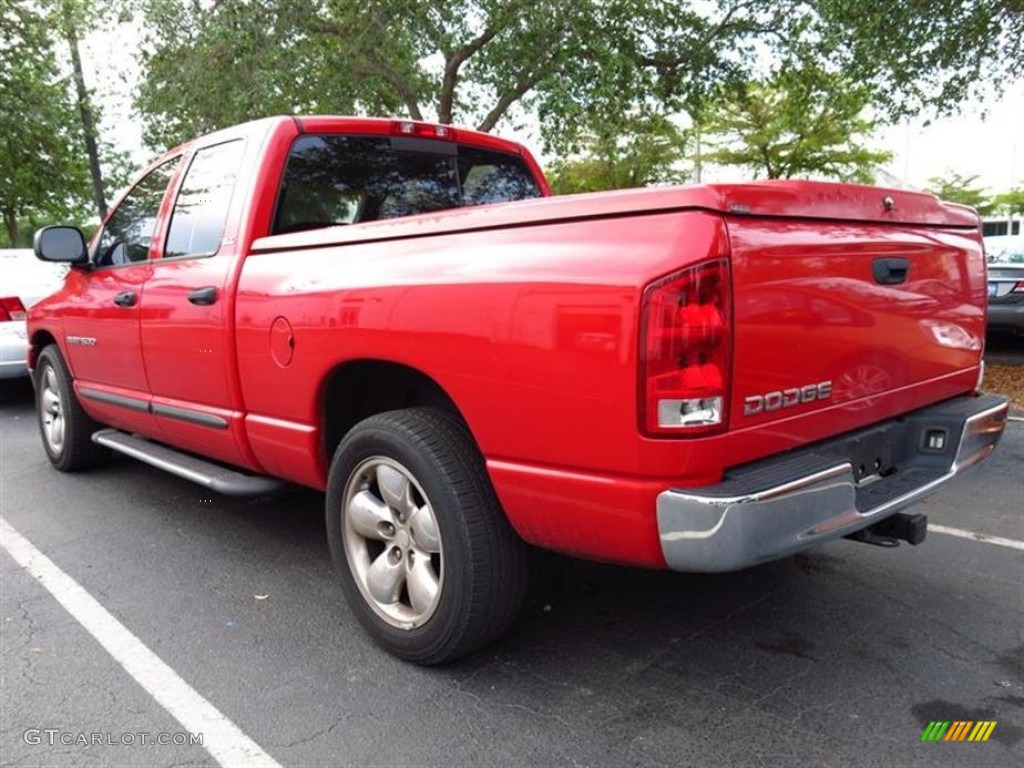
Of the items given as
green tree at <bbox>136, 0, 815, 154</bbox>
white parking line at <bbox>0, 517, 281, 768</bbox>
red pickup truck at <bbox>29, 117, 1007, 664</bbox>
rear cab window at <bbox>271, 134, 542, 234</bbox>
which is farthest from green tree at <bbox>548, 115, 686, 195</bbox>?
white parking line at <bbox>0, 517, 281, 768</bbox>

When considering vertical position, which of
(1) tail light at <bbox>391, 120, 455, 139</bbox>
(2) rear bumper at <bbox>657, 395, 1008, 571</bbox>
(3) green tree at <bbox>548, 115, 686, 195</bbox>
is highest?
(3) green tree at <bbox>548, 115, 686, 195</bbox>

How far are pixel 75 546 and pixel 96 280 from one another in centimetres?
152

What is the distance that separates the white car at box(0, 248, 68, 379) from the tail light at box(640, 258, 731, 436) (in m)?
7.14

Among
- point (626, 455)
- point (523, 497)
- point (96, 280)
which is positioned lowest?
point (523, 497)

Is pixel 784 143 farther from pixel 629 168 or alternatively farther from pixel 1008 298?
pixel 1008 298

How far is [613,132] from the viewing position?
1177cm

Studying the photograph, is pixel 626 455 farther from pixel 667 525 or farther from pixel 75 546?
pixel 75 546

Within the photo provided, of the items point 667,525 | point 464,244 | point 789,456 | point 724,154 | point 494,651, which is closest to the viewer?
point 667,525

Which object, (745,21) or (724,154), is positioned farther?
(724,154)

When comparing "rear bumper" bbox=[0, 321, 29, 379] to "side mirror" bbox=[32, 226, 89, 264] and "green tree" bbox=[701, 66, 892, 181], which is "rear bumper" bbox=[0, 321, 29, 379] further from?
"green tree" bbox=[701, 66, 892, 181]

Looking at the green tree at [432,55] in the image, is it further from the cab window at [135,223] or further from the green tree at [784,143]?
the green tree at [784,143]

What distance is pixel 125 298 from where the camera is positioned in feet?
13.8

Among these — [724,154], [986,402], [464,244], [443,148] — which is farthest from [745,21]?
[724,154]

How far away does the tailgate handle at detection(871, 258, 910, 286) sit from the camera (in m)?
2.53
